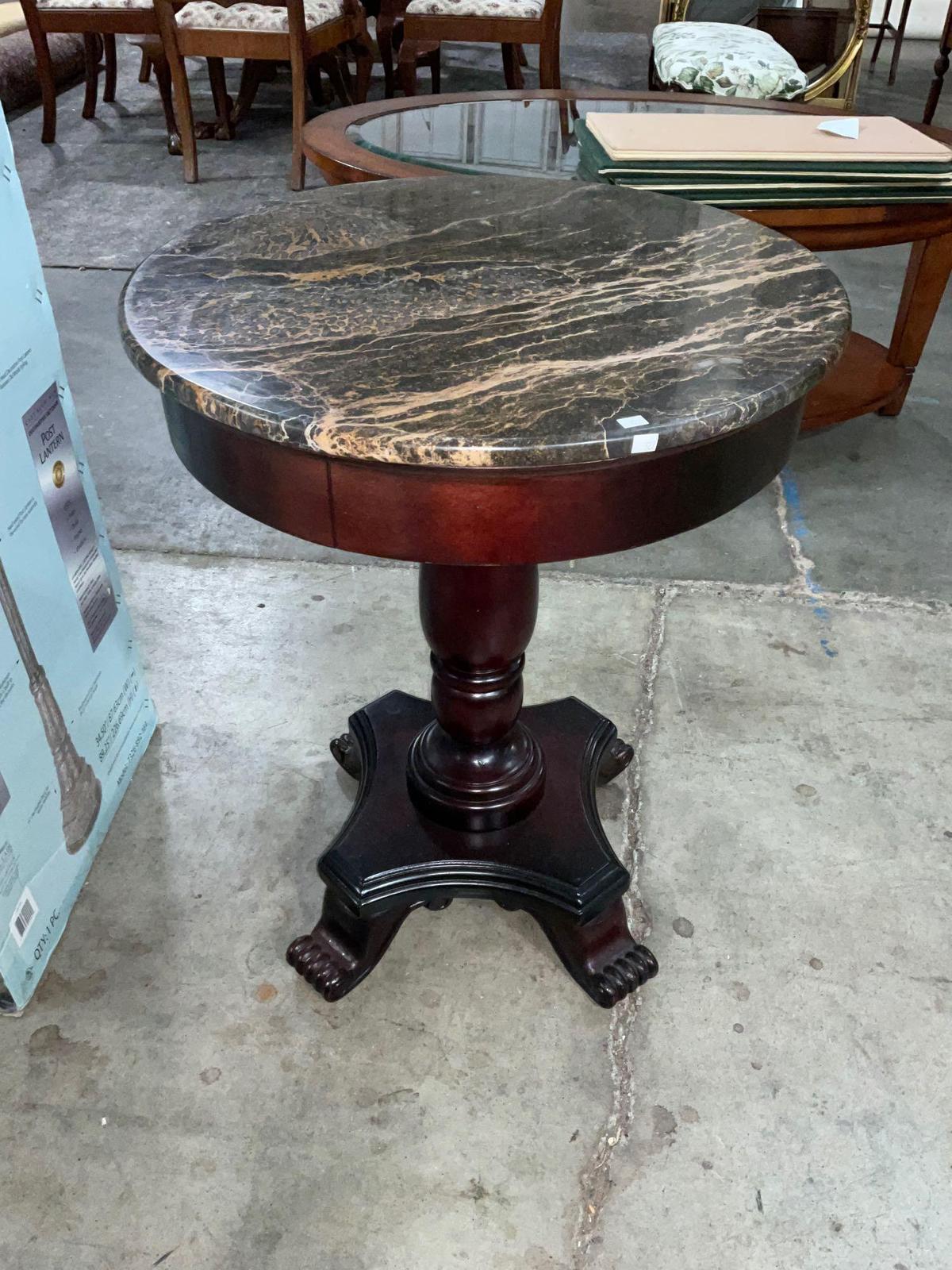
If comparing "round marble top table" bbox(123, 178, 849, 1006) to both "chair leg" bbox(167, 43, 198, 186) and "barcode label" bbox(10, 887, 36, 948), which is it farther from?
"chair leg" bbox(167, 43, 198, 186)

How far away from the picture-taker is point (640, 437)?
735 millimetres

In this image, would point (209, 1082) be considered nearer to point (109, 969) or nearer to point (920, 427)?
point (109, 969)

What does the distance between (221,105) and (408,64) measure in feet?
3.13

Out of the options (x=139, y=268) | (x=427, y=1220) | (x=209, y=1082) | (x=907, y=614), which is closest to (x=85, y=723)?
(x=209, y=1082)

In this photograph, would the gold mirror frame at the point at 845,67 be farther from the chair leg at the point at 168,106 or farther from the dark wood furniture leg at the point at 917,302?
the chair leg at the point at 168,106

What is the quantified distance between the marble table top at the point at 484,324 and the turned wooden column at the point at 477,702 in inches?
11.0

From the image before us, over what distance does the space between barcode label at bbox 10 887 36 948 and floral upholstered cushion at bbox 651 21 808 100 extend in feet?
10.7

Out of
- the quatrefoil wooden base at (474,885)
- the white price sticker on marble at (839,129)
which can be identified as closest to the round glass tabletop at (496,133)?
the white price sticker on marble at (839,129)

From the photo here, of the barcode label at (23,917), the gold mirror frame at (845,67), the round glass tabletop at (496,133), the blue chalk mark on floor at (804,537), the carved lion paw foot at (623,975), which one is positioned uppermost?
the round glass tabletop at (496,133)

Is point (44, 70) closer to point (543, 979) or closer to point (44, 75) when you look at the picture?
point (44, 75)

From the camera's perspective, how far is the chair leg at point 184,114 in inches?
156

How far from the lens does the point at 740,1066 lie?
3.95 ft

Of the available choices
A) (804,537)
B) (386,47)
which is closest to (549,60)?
(386,47)

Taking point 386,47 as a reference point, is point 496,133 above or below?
above
